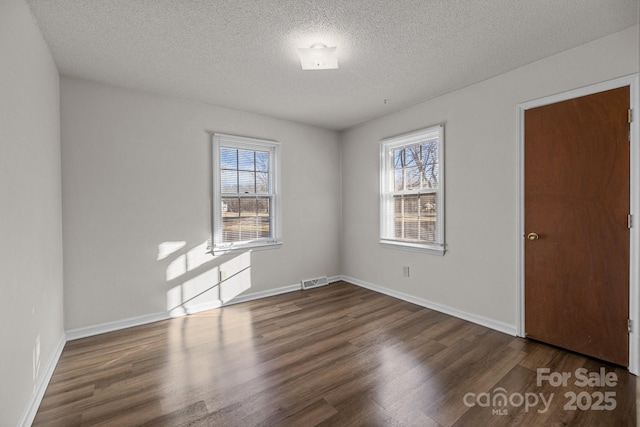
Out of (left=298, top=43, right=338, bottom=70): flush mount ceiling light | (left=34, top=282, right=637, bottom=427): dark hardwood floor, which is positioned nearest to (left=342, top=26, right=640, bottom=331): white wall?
(left=34, top=282, right=637, bottom=427): dark hardwood floor

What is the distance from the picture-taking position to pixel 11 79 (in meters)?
1.60

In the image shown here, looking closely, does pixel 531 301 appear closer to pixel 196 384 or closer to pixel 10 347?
pixel 196 384

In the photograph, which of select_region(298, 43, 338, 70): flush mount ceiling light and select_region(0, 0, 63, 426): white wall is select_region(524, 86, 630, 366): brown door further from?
select_region(0, 0, 63, 426): white wall

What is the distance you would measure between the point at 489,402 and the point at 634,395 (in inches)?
38.2

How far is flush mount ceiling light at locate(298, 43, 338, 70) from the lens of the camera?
90.8 inches

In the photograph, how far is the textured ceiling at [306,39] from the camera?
1.90 metres

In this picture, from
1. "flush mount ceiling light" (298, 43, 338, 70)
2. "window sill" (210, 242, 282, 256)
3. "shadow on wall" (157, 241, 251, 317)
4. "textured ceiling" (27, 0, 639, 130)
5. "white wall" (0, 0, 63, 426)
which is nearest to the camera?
"white wall" (0, 0, 63, 426)

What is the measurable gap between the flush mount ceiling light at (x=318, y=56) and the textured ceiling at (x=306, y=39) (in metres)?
0.06

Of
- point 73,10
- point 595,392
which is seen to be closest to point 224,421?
point 595,392

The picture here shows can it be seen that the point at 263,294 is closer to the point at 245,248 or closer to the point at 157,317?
the point at 245,248

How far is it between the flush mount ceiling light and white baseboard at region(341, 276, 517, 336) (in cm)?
286

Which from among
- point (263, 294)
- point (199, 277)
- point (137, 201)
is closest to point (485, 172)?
point (263, 294)

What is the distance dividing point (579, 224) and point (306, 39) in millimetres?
2655

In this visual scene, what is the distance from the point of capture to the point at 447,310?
335 centimetres
